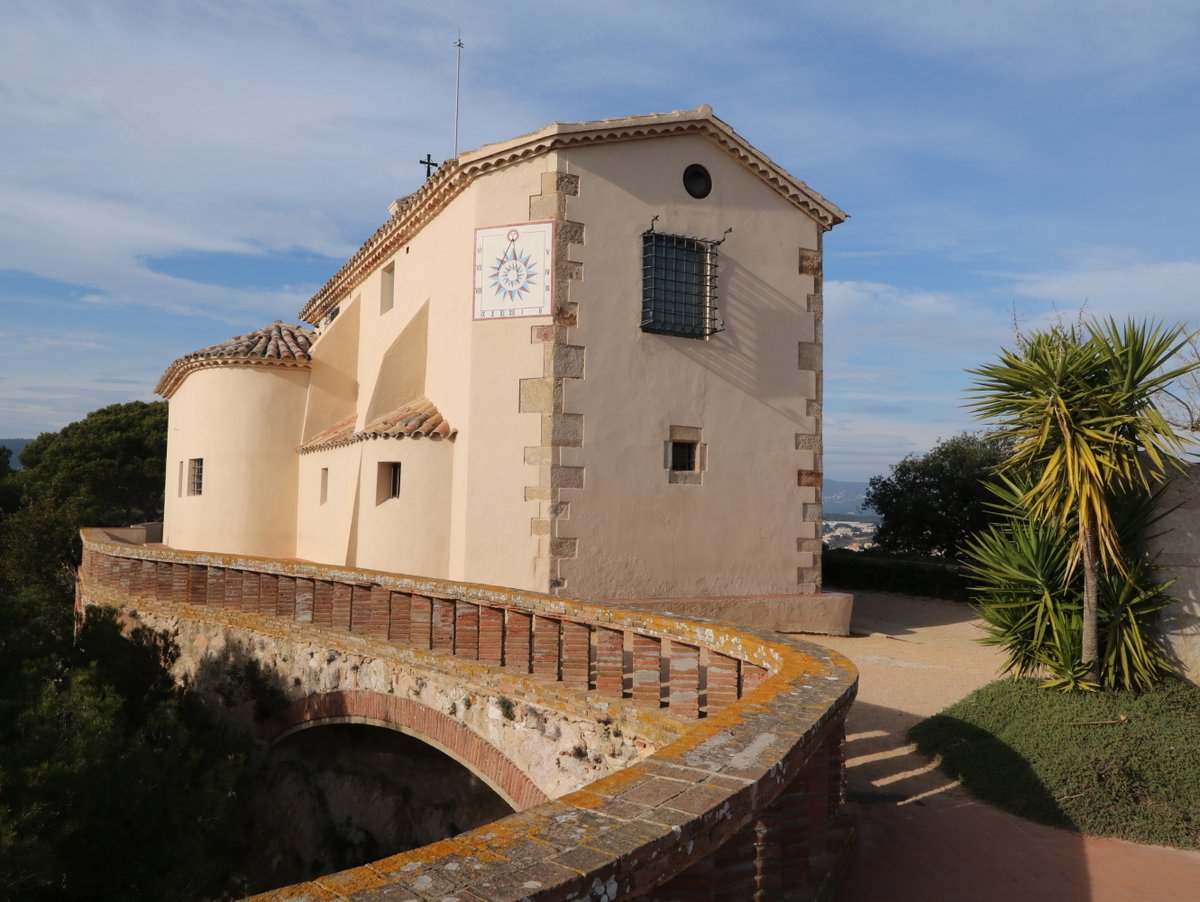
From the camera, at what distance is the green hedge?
68.2 ft

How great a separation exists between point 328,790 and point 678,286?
8.96m

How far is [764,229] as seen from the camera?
48.7ft

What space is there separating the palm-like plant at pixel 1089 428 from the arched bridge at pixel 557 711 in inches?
165

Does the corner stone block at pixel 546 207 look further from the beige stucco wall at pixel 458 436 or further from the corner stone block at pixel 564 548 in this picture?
the corner stone block at pixel 564 548

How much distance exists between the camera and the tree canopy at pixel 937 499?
26562 mm

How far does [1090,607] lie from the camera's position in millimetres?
8719

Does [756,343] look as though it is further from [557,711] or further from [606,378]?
[557,711]

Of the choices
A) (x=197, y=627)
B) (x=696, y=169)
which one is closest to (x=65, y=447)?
(x=197, y=627)

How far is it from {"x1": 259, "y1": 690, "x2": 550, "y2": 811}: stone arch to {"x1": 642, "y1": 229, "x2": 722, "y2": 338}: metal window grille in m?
7.25

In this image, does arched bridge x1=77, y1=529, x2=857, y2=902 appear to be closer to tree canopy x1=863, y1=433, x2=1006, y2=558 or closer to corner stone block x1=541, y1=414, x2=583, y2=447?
corner stone block x1=541, y1=414, x2=583, y2=447

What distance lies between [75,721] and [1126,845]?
9975mm

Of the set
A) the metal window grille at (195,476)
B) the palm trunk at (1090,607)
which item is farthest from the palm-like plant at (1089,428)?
the metal window grille at (195,476)

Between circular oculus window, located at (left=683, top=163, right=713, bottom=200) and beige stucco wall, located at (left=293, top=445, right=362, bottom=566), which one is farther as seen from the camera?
beige stucco wall, located at (left=293, top=445, right=362, bottom=566)

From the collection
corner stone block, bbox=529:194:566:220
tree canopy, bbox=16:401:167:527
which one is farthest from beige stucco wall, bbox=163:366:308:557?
tree canopy, bbox=16:401:167:527
